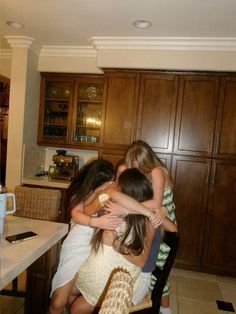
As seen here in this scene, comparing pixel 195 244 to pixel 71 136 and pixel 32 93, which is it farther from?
pixel 32 93

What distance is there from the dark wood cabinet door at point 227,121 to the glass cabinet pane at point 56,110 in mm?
1882

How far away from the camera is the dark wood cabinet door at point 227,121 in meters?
2.67

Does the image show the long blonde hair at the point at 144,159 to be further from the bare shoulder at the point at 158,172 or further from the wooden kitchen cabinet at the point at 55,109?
the wooden kitchen cabinet at the point at 55,109

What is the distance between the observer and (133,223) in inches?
51.4

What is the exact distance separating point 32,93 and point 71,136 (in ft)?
2.36

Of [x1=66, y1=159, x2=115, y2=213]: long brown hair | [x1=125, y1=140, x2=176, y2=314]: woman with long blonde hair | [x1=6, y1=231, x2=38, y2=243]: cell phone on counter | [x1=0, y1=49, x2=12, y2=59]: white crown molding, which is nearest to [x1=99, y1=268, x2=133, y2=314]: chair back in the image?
[x1=6, y1=231, x2=38, y2=243]: cell phone on counter

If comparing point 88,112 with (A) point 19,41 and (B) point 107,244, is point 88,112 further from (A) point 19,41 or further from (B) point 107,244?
(B) point 107,244

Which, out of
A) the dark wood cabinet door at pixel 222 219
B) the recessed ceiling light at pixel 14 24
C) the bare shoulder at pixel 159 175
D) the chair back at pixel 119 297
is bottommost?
the dark wood cabinet door at pixel 222 219

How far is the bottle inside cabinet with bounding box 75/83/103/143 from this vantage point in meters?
3.30

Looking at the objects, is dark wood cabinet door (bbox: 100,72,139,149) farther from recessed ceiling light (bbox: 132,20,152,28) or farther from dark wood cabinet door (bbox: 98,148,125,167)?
recessed ceiling light (bbox: 132,20,152,28)

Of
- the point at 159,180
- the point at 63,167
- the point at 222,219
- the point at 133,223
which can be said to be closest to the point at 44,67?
the point at 63,167

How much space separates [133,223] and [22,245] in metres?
0.55

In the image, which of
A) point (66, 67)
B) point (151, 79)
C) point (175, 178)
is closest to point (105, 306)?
point (175, 178)

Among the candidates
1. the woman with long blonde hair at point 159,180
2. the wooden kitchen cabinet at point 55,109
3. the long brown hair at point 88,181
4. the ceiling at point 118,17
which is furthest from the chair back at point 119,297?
the wooden kitchen cabinet at point 55,109
